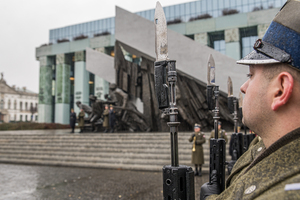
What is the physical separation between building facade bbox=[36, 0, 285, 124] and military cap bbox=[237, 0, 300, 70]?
23152 millimetres

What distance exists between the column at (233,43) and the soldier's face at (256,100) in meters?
23.7

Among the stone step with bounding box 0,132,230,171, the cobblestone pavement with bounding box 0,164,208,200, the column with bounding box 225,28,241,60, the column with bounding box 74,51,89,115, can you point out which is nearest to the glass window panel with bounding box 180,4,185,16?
the column with bounding box 225,28,241,60

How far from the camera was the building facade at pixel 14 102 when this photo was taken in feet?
191

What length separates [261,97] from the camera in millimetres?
908

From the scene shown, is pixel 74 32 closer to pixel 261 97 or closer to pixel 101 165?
pixel 101 165

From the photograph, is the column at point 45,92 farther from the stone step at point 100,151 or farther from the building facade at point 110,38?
the stone step at point 100,151

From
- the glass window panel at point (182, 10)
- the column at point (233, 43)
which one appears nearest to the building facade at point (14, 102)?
the glass window panel at point (182, 10)

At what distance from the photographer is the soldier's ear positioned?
0.80 m

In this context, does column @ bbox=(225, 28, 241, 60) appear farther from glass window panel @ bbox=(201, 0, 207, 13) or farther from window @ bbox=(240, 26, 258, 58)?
glass window panel @ bbox=(201, 0, 207, 13)

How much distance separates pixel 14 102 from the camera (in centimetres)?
6209

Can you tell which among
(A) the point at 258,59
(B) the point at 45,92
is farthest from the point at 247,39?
(A) the point at 258,59

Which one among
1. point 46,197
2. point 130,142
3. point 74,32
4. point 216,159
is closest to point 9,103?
point 74,32

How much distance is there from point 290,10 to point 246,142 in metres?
3.81

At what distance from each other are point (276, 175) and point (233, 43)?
24525mm
